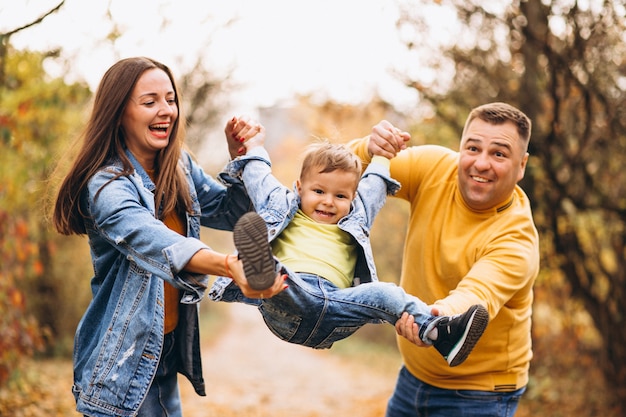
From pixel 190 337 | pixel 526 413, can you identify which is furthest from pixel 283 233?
pixel 526 413

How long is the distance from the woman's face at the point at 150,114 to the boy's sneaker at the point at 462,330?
1.51 m

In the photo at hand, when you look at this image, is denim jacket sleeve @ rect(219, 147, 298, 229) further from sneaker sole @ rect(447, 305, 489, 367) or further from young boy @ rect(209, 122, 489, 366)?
sneaker sole @ rect(447, 305, 489, 367)

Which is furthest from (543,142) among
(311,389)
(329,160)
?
(311,389)

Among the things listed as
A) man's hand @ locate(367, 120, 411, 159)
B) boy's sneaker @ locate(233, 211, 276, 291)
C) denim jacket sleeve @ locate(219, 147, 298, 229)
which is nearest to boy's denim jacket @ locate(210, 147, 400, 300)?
denim jacket sleeve @ locate(219, 147, 298, 229)

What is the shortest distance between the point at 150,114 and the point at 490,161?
1.74 metres

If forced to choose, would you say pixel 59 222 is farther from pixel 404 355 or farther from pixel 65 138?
pixel 65 138

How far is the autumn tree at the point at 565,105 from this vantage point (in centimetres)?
662

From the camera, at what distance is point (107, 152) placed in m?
3.11

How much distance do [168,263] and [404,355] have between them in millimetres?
1903

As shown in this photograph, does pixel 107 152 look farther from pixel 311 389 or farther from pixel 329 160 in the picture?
pixel 311 389

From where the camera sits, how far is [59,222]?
10.2 ft

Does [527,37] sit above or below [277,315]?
above

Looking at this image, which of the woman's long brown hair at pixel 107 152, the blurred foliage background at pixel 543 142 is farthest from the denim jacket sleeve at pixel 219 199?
the blurred foliage background at pixel 543 142

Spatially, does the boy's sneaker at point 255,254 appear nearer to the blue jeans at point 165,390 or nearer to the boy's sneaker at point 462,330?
the boy's sneaker at point 462,330
